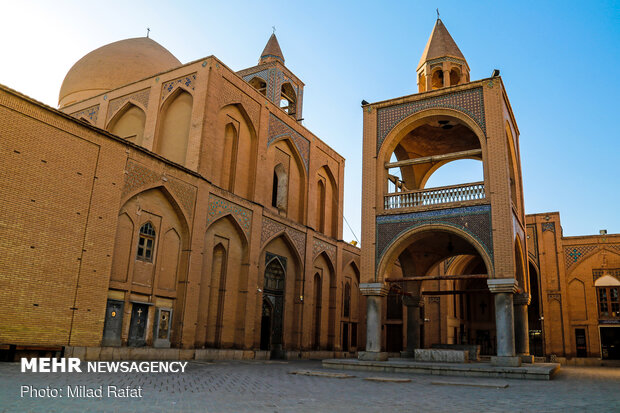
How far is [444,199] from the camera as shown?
1455 centimetres

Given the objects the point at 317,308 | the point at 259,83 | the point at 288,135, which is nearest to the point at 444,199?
the point at 288,135

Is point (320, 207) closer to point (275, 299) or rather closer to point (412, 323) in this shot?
point (275, 299)

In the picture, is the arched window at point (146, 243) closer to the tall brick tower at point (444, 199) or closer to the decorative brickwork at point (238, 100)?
the decorative brickwork at point (238, 100)

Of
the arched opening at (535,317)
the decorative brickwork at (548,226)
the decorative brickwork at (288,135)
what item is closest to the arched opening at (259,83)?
the decorative brickwork at (288,135)

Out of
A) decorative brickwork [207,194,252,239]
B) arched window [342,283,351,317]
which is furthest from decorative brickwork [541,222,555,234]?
decorative brickwork [207,194,252,239]

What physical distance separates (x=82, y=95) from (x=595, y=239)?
85.9 feet

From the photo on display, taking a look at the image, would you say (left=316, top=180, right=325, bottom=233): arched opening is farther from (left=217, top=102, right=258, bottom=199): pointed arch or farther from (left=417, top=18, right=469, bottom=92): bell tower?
(left=417, top=18, right=469, bottom=92): bell tower

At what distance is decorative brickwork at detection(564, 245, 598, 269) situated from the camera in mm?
25281

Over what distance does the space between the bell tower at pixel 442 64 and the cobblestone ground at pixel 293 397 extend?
37.8 feet

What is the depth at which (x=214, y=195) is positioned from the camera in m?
16.7

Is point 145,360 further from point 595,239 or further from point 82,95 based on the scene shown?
point 595,239

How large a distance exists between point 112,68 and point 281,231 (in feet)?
38.2

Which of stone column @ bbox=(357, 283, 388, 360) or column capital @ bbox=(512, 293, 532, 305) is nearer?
stone column @ bbox=(357, 283, 388, 360)

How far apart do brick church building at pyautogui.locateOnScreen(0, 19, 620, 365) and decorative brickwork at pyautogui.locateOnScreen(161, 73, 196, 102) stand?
100mm
